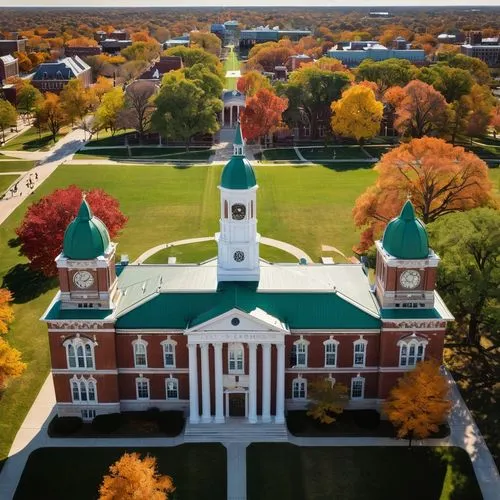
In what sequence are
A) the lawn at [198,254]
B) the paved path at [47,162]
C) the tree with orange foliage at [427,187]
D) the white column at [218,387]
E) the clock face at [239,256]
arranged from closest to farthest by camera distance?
the white column at [218,387] → the clock face at [239,256] → the tree with orange foliage at [427,187] → the lawn at [198,254] → the paved path at [47,162]

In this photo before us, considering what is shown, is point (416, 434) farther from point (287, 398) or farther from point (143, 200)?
point (143, 200)

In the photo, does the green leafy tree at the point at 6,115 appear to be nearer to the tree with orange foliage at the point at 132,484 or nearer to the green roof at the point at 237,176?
the green roof at the point at 237,176

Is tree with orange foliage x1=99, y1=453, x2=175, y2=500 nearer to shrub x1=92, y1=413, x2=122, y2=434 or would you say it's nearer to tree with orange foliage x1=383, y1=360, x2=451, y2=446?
shrub x1=92, y1=413, x2=122, y2=434

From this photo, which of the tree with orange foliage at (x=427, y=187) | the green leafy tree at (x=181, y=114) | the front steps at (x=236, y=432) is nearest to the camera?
the front steps at (x=236, y=432)

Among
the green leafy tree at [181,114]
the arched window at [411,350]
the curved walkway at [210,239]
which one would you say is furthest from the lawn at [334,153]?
the arched window at [411,350]

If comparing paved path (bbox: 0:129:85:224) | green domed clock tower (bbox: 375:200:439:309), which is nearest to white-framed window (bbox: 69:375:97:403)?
green domed clock tower (bbox: 375:200:439:309)

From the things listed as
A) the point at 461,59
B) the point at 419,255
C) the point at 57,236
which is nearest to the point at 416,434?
the point at 419,255

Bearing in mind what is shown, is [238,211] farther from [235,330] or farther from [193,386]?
[193,386]
